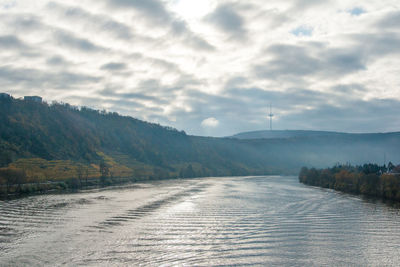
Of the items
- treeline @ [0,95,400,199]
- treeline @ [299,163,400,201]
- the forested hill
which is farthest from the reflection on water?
the forested hill

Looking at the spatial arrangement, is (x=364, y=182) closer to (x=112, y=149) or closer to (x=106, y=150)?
(x=106, y=150)

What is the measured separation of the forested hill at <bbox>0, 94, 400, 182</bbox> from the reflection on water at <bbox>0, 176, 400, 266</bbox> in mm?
33253

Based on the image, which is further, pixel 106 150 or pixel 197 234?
pixel 106 150

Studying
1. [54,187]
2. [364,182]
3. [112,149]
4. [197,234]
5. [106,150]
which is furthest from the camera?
[112,149]

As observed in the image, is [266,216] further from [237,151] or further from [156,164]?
[237,151]

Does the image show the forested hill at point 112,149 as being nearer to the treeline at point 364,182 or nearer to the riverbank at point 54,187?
the riverbank at point 54,187

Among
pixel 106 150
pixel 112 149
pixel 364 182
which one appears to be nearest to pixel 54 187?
pixel 364 182

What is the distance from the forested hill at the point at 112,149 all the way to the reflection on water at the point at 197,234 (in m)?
33.3

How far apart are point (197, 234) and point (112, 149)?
103 m

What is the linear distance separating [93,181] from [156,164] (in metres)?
51.7

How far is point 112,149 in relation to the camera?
123625 millimetres

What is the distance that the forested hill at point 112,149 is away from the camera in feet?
266

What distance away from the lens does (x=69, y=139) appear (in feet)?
335

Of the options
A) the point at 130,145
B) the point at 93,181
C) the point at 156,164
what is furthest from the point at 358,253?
the point at 130,145
